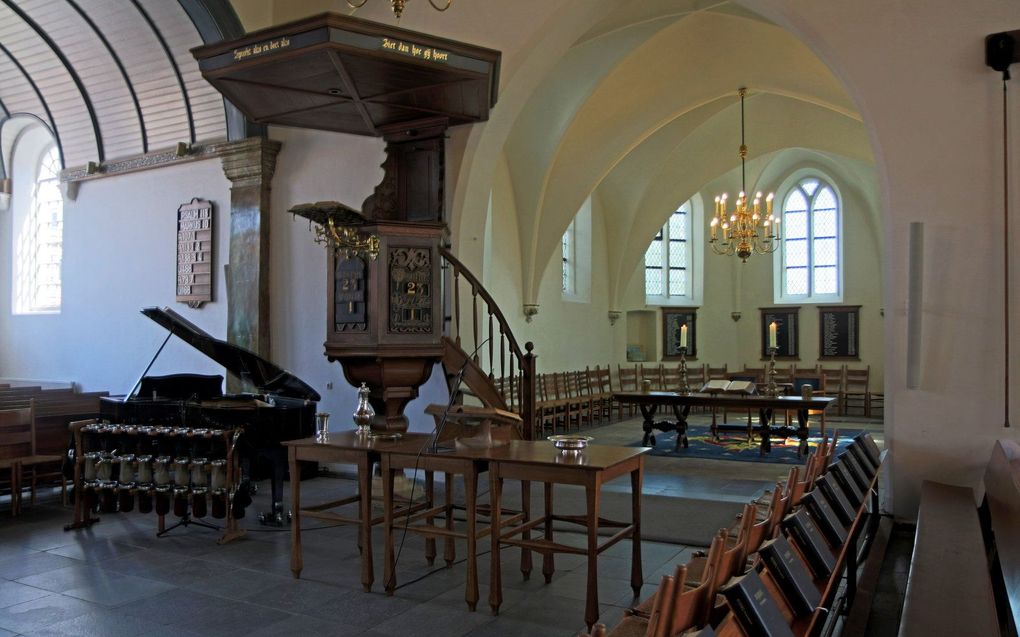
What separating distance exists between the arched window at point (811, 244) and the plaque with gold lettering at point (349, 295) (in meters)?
13.1

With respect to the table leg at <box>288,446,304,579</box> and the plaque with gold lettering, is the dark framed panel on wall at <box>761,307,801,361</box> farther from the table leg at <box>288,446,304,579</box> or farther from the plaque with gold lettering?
the table leg at <box>288,446,304,579</box>

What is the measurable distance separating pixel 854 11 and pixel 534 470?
3.95 meters

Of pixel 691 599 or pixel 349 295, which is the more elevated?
pixel 349 295

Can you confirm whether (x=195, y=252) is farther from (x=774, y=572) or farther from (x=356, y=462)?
(x=774, y=572)

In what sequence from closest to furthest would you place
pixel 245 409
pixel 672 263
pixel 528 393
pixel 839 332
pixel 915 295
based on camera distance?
pixel 915 295, pixel 245 409, pixel 528 393, pixel 839 332, pixel 672 263

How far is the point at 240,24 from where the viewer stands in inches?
313

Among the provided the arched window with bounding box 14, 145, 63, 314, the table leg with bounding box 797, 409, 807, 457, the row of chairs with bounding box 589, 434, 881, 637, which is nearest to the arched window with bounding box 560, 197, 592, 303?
the table leg with bounding box 797, 409, 807, 457

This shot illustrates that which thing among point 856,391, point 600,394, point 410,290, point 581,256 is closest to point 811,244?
point 856,391

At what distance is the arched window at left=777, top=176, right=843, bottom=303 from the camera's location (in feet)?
54.1

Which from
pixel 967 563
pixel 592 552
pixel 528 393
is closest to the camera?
pixel 967 563

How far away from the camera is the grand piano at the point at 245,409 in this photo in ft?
18.5

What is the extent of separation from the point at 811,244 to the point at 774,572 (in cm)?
1542

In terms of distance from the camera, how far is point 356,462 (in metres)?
4.40

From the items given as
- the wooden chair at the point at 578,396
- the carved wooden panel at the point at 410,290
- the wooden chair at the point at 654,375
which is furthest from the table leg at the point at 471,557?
the wooden chair at the point at 654,375
